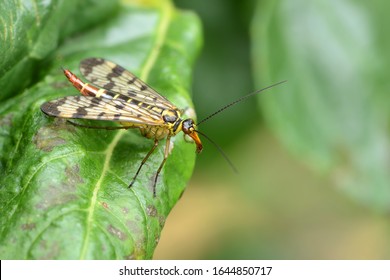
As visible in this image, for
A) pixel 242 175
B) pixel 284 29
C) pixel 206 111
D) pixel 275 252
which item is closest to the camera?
pixel 284 29

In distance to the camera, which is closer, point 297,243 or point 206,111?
point 206,111

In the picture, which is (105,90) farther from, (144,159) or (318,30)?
(318,30)

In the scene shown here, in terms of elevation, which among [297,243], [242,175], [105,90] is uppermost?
[105,90]

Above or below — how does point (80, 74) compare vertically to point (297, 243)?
above

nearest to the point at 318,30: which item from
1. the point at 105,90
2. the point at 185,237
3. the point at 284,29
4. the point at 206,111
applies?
the point at 284,29

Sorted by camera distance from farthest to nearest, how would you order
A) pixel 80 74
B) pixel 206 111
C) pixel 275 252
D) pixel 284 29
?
1. pixel 275 252
2. pixel 206 111
3. pixel 284 29
4. pixel 80 74

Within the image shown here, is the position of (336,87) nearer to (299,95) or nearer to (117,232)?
(299,95)

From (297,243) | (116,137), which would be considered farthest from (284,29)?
(297,243)
